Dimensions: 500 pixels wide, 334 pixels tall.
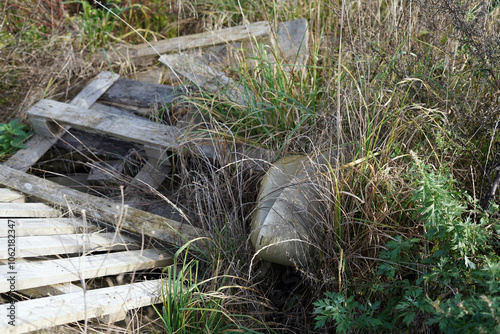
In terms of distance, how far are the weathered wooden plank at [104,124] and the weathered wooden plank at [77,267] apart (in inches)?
30.2

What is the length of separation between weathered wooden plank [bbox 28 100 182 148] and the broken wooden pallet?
753mm

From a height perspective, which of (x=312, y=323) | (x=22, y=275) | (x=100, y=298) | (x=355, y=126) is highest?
(x=355, y=126)

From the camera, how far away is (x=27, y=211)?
238cm

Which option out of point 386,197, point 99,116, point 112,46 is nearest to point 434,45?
point 386,197

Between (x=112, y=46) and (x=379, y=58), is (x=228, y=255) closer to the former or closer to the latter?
(x=379, y=58)

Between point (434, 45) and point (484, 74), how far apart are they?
1.62 ft

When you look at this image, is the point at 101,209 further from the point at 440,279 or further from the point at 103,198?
the point at 440,279

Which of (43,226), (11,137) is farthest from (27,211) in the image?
(11,137)

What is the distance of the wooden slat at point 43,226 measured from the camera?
2127 millimetres

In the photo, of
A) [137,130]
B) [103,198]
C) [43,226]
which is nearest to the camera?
[43,226]

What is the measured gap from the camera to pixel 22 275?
1.78m

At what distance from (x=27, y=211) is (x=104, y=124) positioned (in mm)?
853

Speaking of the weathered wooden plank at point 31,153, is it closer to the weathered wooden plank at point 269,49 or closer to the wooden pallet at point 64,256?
the wooden pallet at point 64,256

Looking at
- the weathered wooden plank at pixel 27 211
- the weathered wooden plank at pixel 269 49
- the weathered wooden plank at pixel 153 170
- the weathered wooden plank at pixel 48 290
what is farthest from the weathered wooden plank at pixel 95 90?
the weathered wooden plank at pixel 48 290
